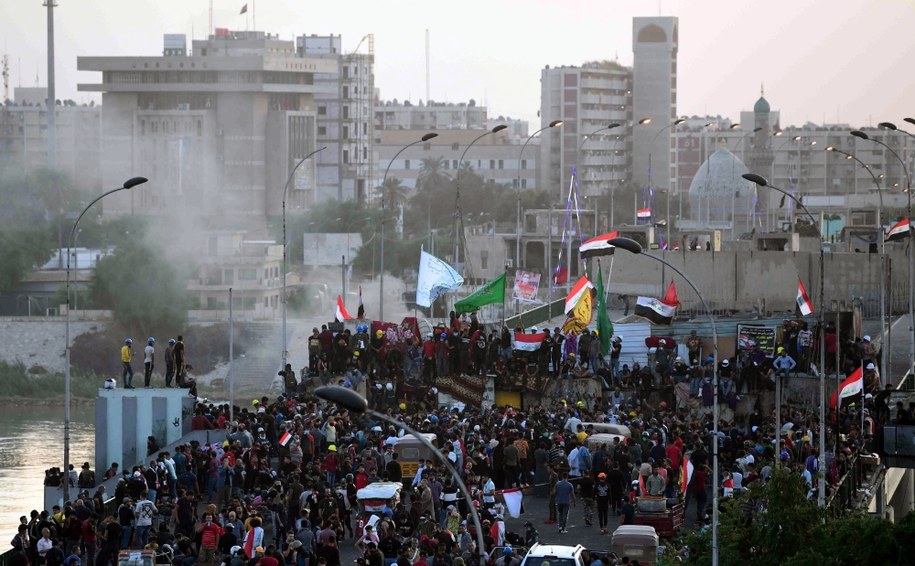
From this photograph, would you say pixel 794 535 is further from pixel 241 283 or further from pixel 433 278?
pixel 241 283

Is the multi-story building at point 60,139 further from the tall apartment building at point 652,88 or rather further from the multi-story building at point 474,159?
the tall apartment building at point 652,88

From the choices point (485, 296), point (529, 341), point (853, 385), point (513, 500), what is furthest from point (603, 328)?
point (513, 500)

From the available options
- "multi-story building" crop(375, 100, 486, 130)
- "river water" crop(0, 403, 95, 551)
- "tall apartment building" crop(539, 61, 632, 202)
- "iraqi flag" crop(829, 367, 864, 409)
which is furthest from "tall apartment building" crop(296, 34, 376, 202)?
"iraqi flag" crop(829, 367, 864, 409)

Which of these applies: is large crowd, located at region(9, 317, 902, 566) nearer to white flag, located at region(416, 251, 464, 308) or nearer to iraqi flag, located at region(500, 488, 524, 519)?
iraqi flag, located at region(500, 488, 524, 519)

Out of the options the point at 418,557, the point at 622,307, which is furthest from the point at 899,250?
the point at 418,557

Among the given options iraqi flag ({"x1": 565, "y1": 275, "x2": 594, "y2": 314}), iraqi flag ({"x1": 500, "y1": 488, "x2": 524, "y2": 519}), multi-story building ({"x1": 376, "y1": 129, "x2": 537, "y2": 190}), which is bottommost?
iraqi flag ({"x1": 500, "y1": 488, "x2": 524, "y2": 519})

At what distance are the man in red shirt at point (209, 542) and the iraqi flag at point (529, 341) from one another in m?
12.6

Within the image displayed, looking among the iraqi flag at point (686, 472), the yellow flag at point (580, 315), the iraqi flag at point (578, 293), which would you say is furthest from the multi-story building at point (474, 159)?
the iraqi flag at point (686, 472)

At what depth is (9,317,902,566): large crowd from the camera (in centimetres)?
2117

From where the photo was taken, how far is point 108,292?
89.6 metres

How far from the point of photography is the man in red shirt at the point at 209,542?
21.3m

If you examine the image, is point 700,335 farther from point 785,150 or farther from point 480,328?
point 785,150

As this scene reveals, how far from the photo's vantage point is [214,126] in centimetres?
13262

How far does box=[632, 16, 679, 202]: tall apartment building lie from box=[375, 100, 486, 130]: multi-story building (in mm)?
43890
